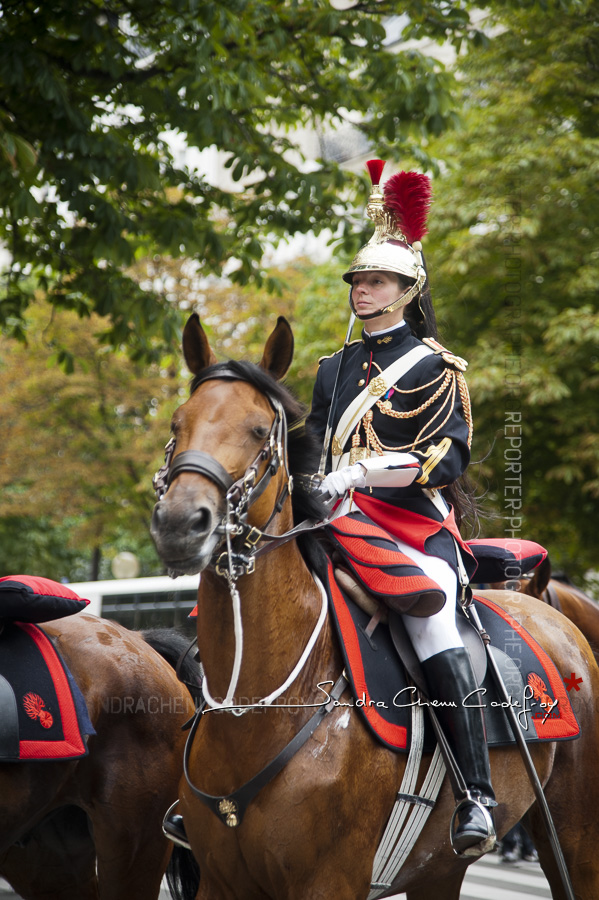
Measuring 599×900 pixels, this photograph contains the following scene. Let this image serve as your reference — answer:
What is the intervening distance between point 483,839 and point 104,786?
196 cm

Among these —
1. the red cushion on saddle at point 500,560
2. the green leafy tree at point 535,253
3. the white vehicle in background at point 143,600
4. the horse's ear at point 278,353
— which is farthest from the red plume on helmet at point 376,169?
the white vehicle in background at point 143,600

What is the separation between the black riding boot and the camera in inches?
130

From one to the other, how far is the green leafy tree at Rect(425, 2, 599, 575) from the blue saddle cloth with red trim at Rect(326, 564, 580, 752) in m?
8.80

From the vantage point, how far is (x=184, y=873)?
4.23 m

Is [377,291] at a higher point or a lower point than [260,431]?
higher

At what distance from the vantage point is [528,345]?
13875 mm

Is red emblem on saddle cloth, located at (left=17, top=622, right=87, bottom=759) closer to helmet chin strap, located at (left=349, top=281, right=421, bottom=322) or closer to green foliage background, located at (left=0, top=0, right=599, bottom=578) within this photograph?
green foliage background, located at (left=0, top=0, right=599, bottom=578)

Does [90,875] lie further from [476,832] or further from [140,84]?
[140,84]

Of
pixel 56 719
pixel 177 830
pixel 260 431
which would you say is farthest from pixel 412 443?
pixel 56 719

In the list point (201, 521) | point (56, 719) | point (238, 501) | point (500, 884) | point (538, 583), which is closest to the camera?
point (201, 521)

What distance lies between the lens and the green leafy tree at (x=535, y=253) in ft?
43.1

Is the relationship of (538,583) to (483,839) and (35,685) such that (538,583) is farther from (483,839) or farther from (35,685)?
(35,685)

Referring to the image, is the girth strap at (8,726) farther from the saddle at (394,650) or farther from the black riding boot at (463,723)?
the black riding boot at (463,723)

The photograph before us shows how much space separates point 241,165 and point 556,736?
17.1 ft
